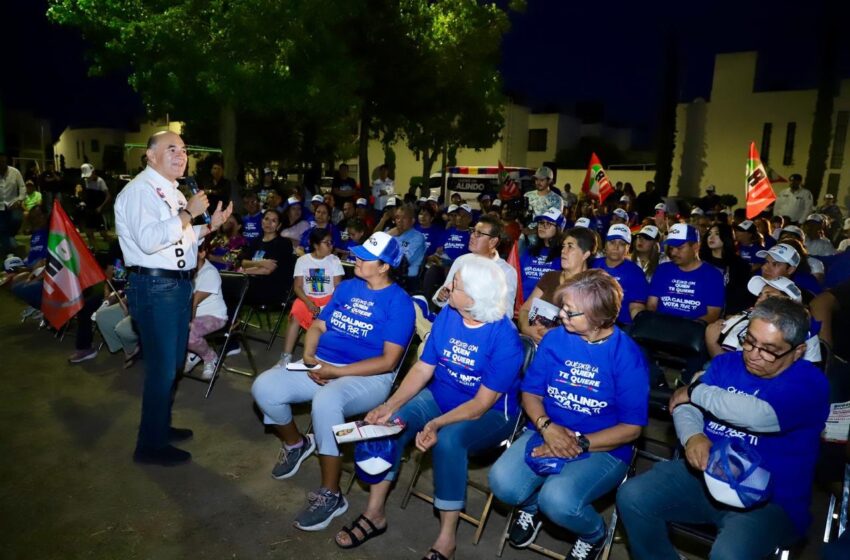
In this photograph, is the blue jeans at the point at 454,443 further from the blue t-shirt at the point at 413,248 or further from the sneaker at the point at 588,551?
the blue t-shirt at the point at 413,248

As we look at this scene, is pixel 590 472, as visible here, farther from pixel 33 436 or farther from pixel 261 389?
pixel 33 436

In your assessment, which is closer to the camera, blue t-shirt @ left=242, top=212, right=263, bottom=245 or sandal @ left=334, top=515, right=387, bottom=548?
sandal @ left=334, top=515, right=387, bottom=548

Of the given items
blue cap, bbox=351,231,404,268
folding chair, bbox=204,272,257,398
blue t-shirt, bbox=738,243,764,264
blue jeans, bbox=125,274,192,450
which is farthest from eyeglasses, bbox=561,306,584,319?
blue t-shirt, bbox=738,243,764,264

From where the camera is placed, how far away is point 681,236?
5.18m

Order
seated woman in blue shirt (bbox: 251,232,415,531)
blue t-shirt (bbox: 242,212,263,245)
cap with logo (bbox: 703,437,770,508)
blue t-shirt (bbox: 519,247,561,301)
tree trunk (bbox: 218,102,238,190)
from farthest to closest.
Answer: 1. tree trunk (bbox: 218,102,238,190)
2. blue t-shirt (bbox: 242,212,263,245)
3. blue t-shirt (bbox: 519,247,561,301)
4. seated woman in blue shirt (bbox: 251,232,415,531)
5. cap with logo (bbox: 703,437,770,508)

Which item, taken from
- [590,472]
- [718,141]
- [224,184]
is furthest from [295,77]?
[718,141]

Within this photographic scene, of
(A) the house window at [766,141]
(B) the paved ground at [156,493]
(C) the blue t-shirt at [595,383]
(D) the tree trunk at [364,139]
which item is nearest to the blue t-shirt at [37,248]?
(B) the paved ground at [156,493]

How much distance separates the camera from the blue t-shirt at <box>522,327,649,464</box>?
9.16ft

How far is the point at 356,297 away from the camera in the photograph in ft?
12.3

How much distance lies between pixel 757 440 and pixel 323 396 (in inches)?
88.8

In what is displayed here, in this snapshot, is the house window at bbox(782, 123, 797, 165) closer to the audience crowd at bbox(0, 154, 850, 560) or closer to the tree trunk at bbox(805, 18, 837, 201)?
the tree trunk at bbox(805, 18, 837, 201)

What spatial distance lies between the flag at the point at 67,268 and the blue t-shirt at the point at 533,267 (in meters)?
4.25

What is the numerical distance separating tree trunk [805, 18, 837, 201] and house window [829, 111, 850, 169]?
84 centimetres

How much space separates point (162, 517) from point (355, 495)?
116cm
